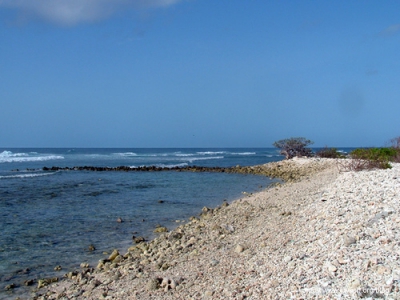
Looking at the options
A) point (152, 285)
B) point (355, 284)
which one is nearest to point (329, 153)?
point (152, 285)

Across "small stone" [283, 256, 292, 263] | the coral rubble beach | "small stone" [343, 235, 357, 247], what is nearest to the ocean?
the coral rubble beach

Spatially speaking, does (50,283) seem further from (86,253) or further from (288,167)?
(288,167)

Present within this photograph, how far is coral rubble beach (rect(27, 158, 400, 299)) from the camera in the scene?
4406 mm

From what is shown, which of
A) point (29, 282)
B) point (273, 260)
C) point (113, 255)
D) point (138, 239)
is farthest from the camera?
point (138, 239)

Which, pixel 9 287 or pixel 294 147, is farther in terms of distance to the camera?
pixel 294 147

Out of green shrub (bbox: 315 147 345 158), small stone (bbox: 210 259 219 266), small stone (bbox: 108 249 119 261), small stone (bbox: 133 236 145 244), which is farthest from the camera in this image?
green shrub (bbox: 315 147 345 158)

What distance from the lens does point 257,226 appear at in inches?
324

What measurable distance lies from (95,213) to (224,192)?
676 cm

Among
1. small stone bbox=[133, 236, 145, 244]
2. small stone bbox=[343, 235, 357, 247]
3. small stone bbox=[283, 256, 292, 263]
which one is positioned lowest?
small stone bbox=[133, 236, 145, 244]

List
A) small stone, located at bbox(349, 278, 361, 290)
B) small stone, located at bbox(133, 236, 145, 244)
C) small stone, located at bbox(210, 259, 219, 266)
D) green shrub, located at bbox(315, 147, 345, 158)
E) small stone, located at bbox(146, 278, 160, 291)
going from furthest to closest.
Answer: green shrub, located at bbox(315, 147, 345, 158) → small stone, located at bbox(133, 236, 145, 244) → small stone, located at bbox(210, 259, 219, 266) → small stone, located at bbox(146, 278, 160, 291) → small stone, located at bbox(349, 278, 361, 290)

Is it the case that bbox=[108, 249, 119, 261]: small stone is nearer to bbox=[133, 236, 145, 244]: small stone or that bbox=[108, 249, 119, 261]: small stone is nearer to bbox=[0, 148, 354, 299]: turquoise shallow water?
bbox=[0, 148, 354, 299]: turquoise shallow water

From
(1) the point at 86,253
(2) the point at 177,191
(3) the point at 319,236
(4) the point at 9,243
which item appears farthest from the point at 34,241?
(2) the point at 177,191

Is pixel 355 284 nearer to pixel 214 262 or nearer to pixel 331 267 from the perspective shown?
pixel 331 267

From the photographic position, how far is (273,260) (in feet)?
17.9
